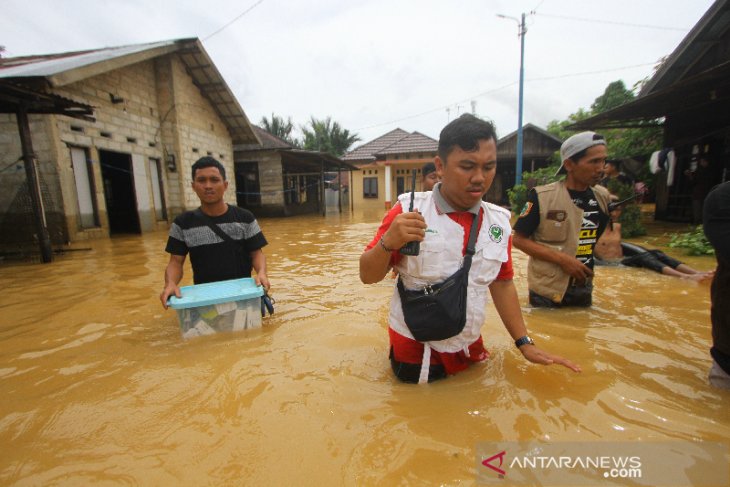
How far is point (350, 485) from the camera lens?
1.40 meters

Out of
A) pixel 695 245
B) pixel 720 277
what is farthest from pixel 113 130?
pixel 695 245

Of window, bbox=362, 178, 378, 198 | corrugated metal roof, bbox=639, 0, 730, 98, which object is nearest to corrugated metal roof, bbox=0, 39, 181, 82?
corrugated metal roof, bbox=639, 0, 730, 98

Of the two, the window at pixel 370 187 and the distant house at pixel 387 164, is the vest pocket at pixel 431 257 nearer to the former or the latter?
the distant house at pixel 387 164

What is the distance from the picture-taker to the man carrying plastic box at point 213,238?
9.33ft

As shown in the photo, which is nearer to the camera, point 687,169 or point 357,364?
point 357,364

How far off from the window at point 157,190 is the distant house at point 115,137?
33 mm

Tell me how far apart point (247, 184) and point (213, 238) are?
1638cm

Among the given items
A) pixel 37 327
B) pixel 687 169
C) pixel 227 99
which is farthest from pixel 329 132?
pixel 37 327

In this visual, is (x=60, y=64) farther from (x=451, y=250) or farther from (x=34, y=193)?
(x=451, y=250)

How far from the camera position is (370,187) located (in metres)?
24.9

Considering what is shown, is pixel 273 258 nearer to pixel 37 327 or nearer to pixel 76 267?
pixel 76 267

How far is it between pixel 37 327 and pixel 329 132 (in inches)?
1293

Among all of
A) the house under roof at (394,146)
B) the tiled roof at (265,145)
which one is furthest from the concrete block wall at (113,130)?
the house under roof at (394,146)

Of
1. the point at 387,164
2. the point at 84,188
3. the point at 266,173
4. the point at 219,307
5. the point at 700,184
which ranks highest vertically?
the point at 387,164
